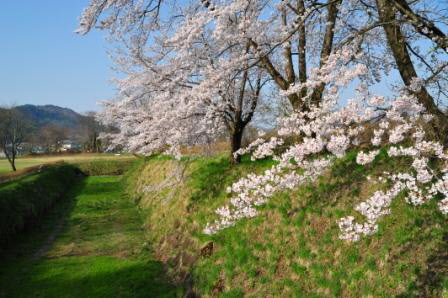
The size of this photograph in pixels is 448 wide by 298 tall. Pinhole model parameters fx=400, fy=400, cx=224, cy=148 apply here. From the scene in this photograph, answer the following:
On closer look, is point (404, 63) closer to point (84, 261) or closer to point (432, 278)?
point (432, 278)

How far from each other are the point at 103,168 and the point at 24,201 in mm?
32082

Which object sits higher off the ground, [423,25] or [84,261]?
[423,25]

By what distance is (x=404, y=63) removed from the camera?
7406mm

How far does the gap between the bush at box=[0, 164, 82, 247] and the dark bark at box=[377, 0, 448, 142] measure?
49.2 ft

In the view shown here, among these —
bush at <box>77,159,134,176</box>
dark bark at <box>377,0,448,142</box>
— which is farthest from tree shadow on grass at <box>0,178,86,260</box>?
bush at <box>77,159,134,176</box>

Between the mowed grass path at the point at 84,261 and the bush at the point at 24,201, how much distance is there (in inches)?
24.9

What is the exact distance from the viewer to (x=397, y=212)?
7633 millimetres

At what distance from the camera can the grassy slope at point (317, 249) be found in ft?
21.6

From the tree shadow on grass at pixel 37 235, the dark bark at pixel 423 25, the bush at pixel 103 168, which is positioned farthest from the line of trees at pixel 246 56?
the bush at pixel 103 168

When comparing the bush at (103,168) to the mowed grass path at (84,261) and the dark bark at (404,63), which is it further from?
the dark bark at (404,63)

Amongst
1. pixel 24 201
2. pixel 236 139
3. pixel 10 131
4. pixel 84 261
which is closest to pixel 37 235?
pixel 24 201

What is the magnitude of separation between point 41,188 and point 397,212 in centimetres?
2306

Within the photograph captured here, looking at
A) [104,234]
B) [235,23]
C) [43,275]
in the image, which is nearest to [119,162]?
[104,234]

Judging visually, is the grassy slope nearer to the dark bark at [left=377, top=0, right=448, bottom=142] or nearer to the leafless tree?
the dark bark at [left=377, top=0, right=448, bottom=142]
